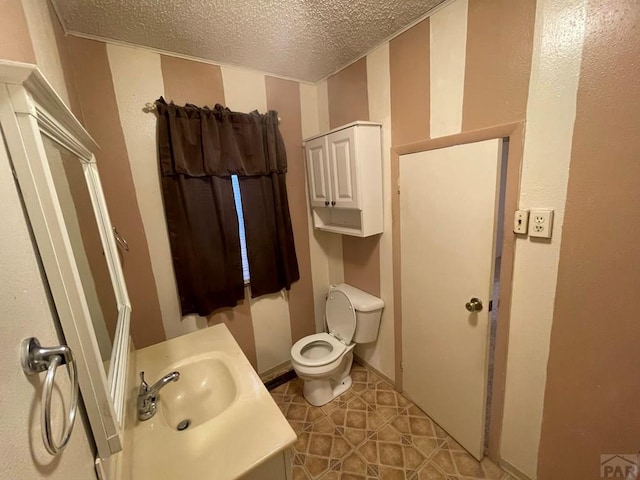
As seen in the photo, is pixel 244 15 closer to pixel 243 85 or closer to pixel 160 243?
pixel 243 85

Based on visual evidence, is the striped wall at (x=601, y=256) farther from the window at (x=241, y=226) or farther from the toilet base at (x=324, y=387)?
the window at (x=241, y=226)

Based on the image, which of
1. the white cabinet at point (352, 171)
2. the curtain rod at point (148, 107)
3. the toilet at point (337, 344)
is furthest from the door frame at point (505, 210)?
the curtain rod at point (148, 107)

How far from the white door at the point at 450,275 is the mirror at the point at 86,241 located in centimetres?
150

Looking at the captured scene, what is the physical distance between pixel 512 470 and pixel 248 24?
266 cm

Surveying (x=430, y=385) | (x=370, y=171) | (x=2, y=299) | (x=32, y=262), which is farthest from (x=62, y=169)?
(x=430, y=385)

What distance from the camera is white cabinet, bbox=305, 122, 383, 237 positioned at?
1674mm

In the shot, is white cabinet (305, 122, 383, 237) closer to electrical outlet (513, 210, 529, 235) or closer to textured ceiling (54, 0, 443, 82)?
textured ceiling (54, 0, 443, 82)

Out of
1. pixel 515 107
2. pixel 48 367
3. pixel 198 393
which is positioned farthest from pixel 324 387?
pixel 515 107

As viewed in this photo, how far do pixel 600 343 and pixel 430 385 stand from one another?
3.11 feet

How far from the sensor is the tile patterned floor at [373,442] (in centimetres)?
146

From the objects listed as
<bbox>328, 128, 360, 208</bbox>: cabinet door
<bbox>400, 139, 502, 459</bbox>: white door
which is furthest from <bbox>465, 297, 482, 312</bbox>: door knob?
<bbox>328, 128, 360, 208</bbox>: cabinet door

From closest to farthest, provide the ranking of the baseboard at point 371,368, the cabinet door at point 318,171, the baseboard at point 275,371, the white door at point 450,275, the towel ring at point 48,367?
1. the towel ring at point 48,367
2. the white door at point 450,275
3. the cabinet door at point 318,171
4. the baseboard at point 371,368
5. the baseboard at point 275,371

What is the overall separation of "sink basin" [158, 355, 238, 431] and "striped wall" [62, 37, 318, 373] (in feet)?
1.96

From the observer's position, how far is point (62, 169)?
0.74 m
